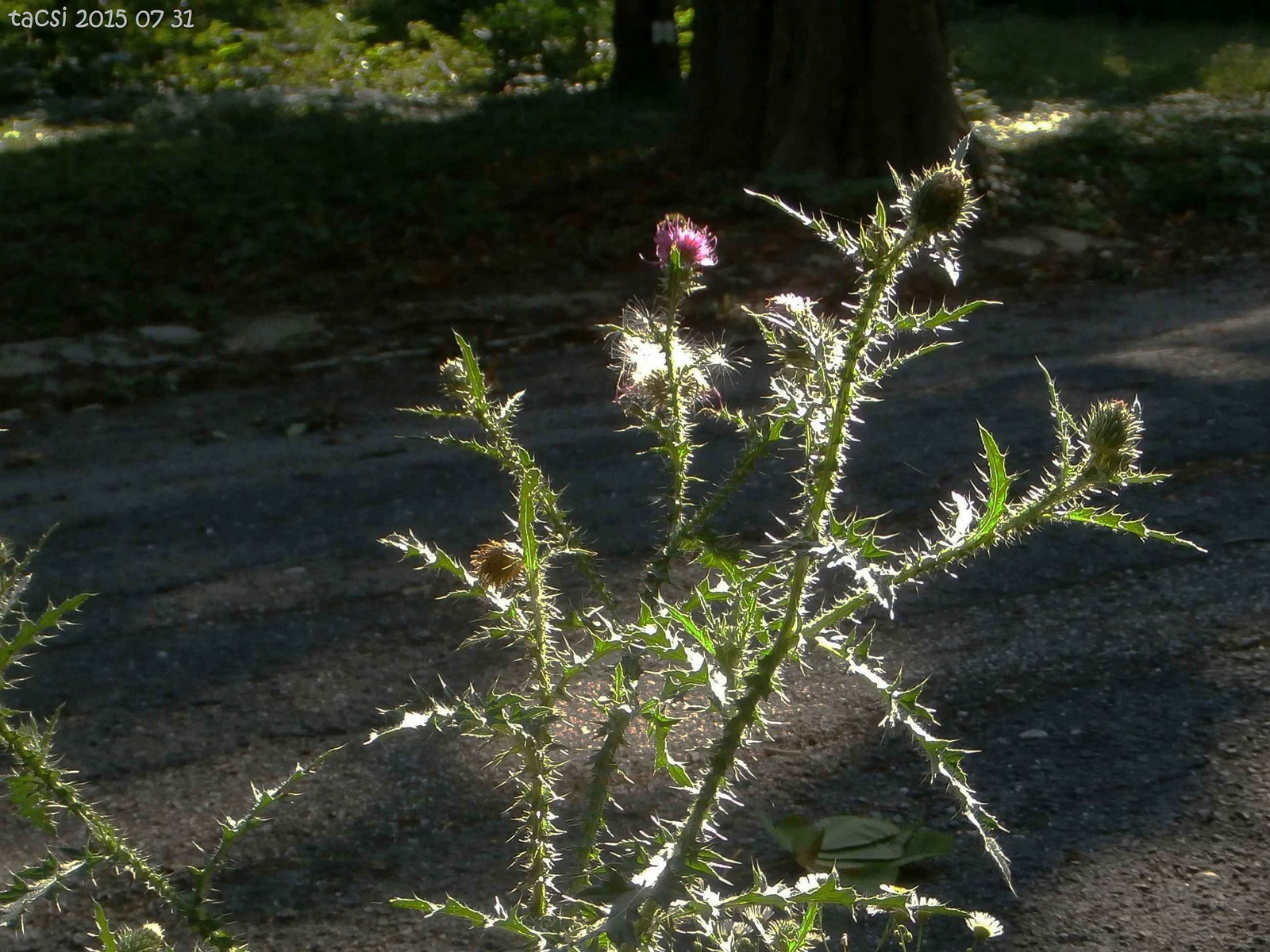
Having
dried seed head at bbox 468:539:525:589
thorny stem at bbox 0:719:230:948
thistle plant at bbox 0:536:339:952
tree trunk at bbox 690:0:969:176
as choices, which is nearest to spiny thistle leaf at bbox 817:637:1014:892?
dried seed head at bbox 468:539:525:589

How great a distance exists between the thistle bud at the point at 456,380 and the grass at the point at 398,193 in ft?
17.4

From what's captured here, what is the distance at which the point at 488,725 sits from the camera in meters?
1.41

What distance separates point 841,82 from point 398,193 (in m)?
2.78

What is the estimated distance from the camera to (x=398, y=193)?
8.46 m

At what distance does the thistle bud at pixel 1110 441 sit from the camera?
130cm

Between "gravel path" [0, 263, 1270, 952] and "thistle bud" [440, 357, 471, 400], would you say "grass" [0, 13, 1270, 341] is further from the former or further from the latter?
"thistle bud" [440, 357, 471, 400]

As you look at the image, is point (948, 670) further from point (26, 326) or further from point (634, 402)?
point (26, 326)

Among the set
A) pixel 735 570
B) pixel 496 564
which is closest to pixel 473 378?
pixel 496 564

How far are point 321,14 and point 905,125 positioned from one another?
10679 millimetres

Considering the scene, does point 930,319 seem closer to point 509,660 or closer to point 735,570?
point 735,570

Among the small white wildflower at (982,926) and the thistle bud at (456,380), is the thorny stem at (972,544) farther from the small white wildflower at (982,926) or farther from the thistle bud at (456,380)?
the thistle bud at (456,380)

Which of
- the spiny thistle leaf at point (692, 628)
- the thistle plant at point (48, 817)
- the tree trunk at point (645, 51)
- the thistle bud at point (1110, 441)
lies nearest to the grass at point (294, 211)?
the tree trunk at point (645, 51)

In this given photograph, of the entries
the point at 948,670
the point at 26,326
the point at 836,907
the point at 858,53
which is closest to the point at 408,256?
the point at 26,326

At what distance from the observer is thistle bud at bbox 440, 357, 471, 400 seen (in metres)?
1.56
